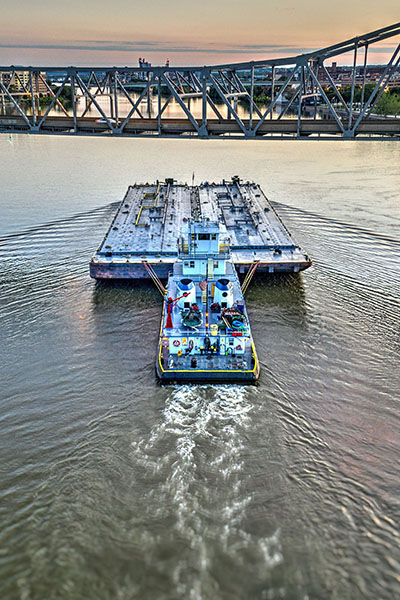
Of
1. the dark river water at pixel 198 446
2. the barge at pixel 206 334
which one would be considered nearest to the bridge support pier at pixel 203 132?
the barge at pixel 206 334

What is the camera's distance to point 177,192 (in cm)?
6362

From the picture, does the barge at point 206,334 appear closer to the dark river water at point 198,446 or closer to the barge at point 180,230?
the dark river water at point 198,446

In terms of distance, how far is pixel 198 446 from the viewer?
74.3 feet

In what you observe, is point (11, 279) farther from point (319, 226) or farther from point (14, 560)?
point (319, 226)

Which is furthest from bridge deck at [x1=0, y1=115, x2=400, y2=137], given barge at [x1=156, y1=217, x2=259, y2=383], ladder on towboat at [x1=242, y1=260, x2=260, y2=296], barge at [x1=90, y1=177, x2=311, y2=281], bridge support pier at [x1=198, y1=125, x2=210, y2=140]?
barge at [x1=156, y1=217, x2=259, y2=383]

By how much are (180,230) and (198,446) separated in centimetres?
2918

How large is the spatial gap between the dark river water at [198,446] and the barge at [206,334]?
1.04 m

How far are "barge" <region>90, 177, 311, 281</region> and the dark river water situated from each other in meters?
2.04

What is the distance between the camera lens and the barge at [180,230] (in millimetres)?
40469

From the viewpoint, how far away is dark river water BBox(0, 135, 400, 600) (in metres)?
17.1

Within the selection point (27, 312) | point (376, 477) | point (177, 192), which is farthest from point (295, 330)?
point (177, 192)

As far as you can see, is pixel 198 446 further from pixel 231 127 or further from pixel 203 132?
pixel 231 127

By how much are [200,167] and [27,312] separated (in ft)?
199

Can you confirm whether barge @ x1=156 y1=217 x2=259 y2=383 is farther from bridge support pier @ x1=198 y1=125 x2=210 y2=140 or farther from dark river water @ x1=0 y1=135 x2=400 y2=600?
bridge support pier @ x1=198 y1=125 x2=210 y2=140
